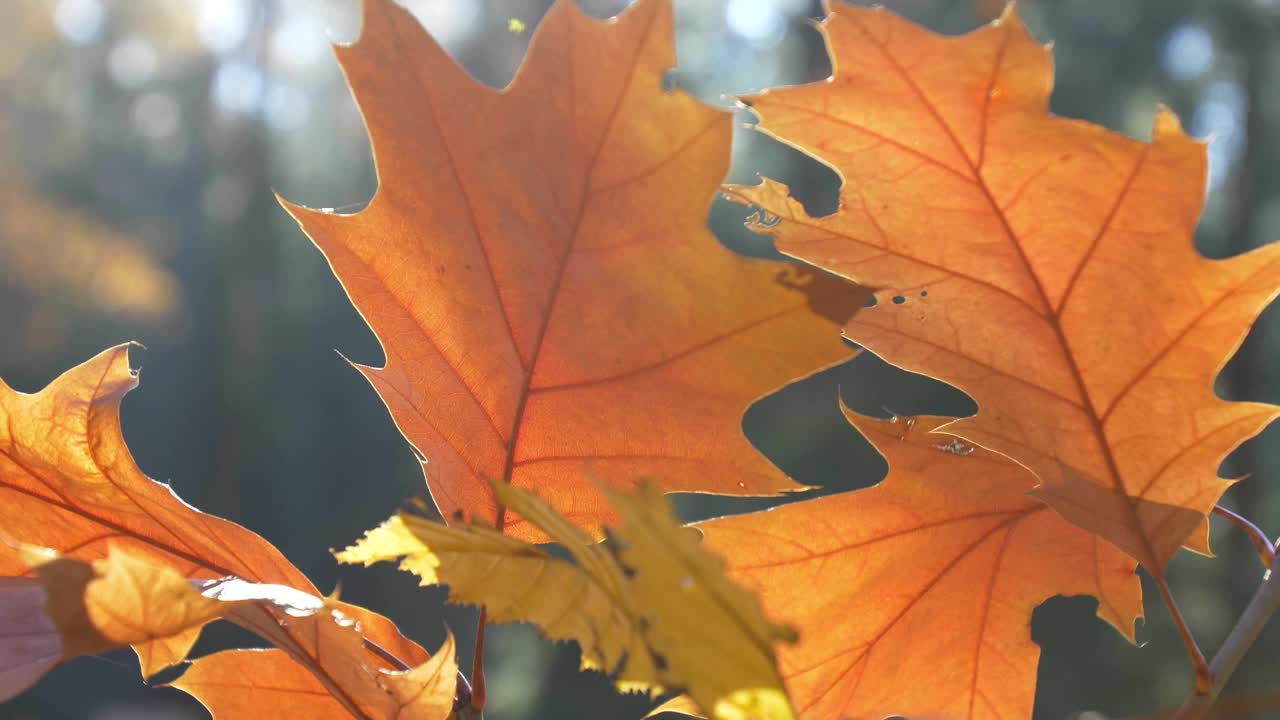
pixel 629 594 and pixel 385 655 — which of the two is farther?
pixel 385 655

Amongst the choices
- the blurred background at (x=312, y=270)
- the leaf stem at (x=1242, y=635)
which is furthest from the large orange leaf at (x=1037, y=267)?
the blurred background at (x=312, y=270)

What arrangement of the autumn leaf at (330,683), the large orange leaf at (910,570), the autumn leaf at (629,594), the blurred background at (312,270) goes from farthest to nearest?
the blurred background at (312,270) < the large orange leaf at (910,570) < the autumn leaf at (330,683) < the autumn leaf at (629,594)

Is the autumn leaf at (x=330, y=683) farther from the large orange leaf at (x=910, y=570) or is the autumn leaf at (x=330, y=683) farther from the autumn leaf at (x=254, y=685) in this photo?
the large orange leaf at (x=910, y=570)

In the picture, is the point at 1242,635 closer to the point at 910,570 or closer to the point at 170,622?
the point at 910,570

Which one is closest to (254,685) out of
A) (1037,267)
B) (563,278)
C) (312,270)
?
(563,278)

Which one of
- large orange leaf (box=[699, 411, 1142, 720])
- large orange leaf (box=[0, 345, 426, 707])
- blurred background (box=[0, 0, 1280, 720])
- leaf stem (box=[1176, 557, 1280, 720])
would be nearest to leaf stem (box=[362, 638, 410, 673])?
large orange leaf (box=[0, 345, 426, 707])

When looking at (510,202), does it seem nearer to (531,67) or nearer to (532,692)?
(531,67)
